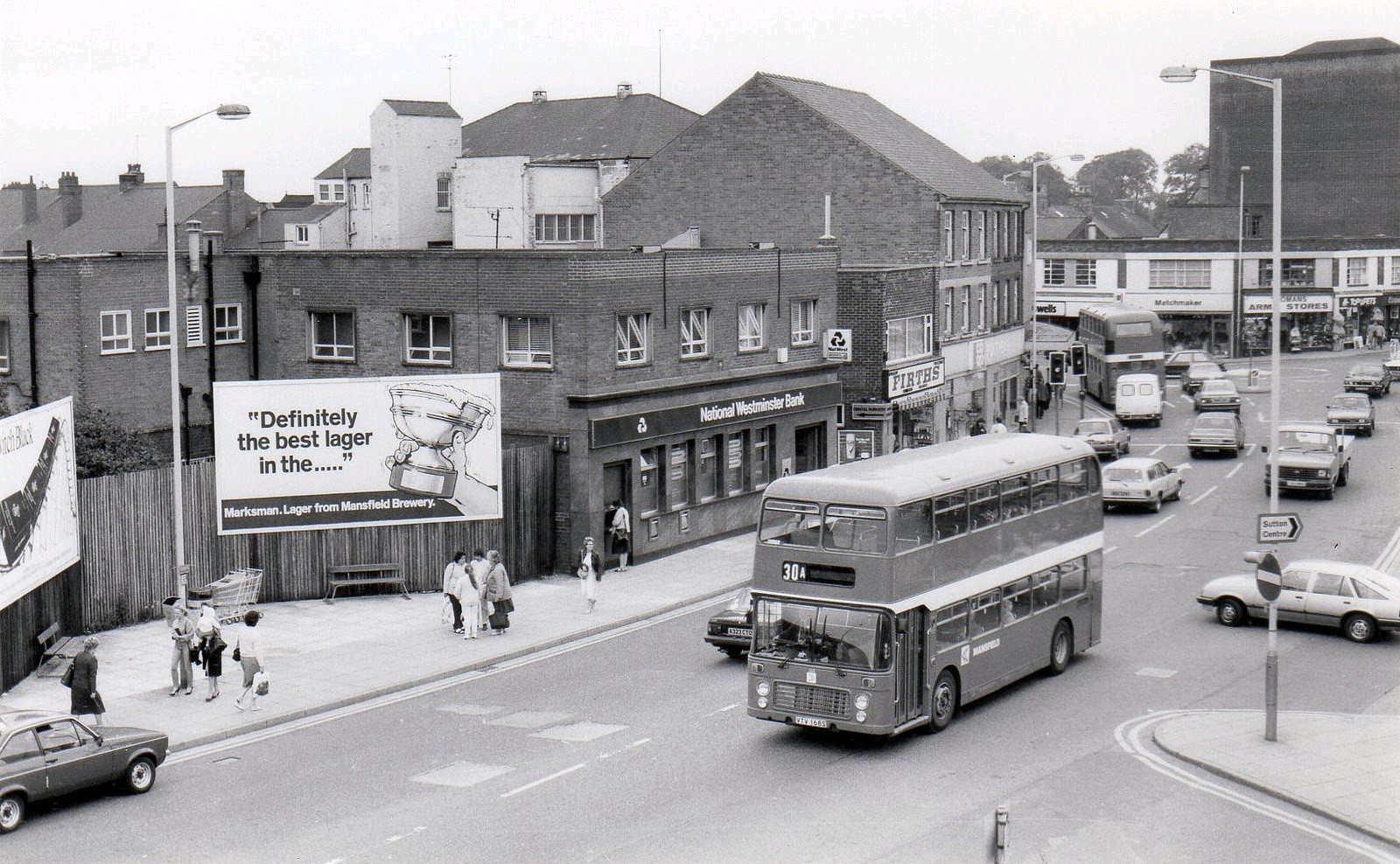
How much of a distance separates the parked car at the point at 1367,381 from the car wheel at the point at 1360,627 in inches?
1767

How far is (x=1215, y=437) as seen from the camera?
4928 cm

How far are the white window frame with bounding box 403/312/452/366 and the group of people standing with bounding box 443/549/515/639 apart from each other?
8.30 m

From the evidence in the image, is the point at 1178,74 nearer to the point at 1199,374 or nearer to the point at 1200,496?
the point at 1200,496

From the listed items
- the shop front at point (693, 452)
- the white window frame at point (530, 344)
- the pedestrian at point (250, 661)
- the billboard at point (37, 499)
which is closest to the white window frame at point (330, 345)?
the white window frame at point (530, 344)

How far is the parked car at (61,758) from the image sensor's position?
1591cm

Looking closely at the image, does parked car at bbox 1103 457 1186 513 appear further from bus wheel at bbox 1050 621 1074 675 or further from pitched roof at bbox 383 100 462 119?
pitched roof at bbox 383 100 462 119

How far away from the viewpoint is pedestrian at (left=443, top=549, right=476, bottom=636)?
25844 millimetres

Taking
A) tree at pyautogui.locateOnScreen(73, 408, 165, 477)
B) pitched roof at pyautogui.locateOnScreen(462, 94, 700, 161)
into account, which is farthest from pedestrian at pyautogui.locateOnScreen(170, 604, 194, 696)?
pitched roof at pyautogui.locateOnScreen(462, 94, 700, 161)

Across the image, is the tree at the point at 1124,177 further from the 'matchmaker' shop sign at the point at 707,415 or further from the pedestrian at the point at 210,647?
the pedestrian at the point at 210,647

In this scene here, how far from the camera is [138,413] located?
36.8 metres

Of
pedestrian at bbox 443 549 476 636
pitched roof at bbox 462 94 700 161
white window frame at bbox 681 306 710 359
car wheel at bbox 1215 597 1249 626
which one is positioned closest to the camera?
pedestrian at bbox 443 549 476 636

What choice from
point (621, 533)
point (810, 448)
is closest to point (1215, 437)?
point (810, 448)

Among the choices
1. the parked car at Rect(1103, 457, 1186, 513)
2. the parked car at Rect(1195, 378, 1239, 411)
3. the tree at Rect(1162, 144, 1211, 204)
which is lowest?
the parked car at Rect(1103, 457, 1186, 513)

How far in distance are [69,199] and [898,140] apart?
46811 mm
